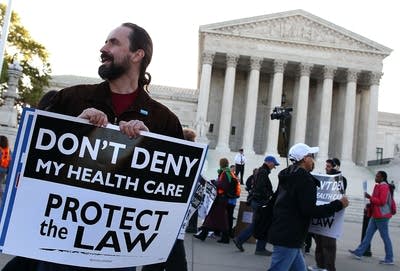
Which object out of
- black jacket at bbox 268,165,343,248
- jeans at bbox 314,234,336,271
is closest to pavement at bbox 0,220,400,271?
jeans at bbox 314,234,336,271

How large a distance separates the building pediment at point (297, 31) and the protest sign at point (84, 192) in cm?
4270

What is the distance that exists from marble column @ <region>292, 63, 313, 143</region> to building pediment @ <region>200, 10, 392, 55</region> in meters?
2.64

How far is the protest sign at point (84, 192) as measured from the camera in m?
2.20

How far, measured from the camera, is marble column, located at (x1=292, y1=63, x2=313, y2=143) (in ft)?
143

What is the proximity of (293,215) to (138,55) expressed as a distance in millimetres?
3054

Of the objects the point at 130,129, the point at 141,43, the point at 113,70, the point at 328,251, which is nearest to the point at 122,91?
the point at 113,70

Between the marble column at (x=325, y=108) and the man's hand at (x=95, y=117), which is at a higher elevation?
the marble column at (x=325, y=108)

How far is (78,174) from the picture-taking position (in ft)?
7.46

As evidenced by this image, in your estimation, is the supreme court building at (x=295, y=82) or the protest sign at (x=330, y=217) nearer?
the protest sign at (x=330, y=217)

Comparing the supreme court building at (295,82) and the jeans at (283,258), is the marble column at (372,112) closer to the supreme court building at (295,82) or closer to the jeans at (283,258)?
the supreme court building at (295,82)

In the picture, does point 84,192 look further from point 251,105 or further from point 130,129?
point 251,105

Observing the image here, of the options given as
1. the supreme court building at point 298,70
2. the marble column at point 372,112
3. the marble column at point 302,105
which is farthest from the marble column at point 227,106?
Answer: the marble column at point 372,112

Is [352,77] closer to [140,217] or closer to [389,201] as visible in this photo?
[389,201]

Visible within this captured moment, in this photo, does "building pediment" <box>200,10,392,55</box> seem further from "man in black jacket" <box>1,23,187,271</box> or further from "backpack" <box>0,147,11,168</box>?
"man in black jacket" <box>1,23,187,271</box>
